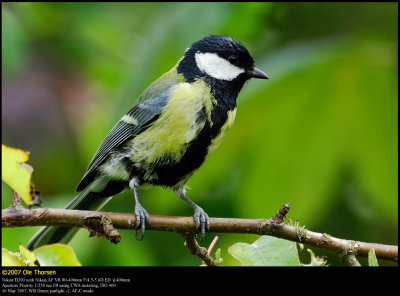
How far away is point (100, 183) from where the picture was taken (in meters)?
2.64

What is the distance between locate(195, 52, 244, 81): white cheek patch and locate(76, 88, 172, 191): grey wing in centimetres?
21

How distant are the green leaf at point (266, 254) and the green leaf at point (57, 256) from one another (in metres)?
0.42

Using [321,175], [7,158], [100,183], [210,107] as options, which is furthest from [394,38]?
[7,158]

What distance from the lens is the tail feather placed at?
2.32m

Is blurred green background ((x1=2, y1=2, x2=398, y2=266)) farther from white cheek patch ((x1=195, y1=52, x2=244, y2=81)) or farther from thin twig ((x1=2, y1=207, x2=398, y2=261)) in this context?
thin twig ((x1=2, y1=207, x2=398, y2=261))

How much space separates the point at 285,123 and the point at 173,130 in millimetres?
587

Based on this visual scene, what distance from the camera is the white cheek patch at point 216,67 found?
2623mm

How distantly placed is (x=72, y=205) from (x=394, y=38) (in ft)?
6.01

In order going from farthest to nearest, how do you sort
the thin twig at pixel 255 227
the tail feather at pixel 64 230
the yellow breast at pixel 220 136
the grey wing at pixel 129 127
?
1. the grey wing at pixel 129 127
2. the yellow breast at pixel 220 136
3. the tail feather at pixel 64 230
4. the thin twig at pixel 255 227

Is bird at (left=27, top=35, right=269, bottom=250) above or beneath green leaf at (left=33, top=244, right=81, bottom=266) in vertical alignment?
above

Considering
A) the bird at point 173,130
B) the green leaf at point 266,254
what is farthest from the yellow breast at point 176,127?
the green leaf at point 266,254

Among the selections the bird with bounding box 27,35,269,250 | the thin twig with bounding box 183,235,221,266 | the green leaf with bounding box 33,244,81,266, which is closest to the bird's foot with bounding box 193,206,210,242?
the bird with bounding box 27,35,269,250

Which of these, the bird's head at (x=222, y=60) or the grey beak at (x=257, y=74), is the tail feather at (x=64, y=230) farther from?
the grey beak at (x=257, y=74)
